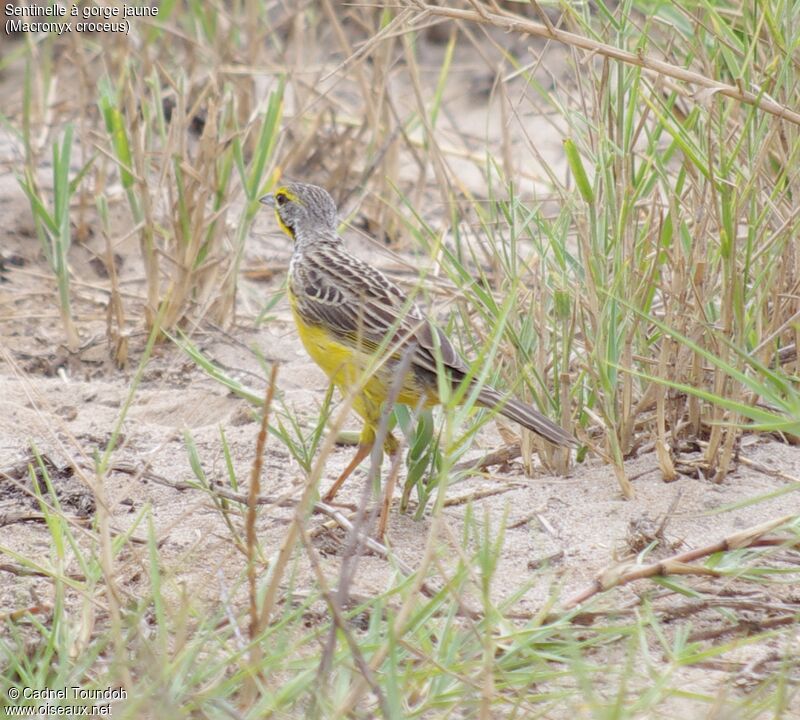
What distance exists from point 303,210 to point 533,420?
214cm

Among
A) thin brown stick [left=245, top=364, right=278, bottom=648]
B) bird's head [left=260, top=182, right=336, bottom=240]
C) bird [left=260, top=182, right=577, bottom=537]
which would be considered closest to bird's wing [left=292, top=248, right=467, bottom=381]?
bird [left=260, top=182, right=577, bottom=537]

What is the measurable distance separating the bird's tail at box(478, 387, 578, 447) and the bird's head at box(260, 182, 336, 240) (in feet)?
6.22

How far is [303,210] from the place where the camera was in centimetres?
580

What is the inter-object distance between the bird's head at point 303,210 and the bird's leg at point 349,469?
136 cm

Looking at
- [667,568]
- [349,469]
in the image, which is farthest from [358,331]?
[667,568]

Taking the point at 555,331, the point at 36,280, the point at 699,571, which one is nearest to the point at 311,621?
the point at 699,571

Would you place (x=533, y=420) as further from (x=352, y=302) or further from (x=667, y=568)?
(x=352, y=302)

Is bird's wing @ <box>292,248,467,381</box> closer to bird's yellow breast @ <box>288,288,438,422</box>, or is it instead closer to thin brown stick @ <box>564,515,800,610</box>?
bird's yellow breast @ <box>288,288,438,422</box>

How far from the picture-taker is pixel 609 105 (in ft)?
13.3

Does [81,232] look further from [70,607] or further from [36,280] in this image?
[70,607]

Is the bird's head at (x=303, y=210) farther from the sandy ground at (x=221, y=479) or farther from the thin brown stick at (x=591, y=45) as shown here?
the thin brown stick at (x=591, y=45)

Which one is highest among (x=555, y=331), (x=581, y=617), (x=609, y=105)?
(x=609, y=105)

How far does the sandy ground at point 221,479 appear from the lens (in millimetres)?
3796

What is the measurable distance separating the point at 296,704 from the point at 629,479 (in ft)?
5.38
